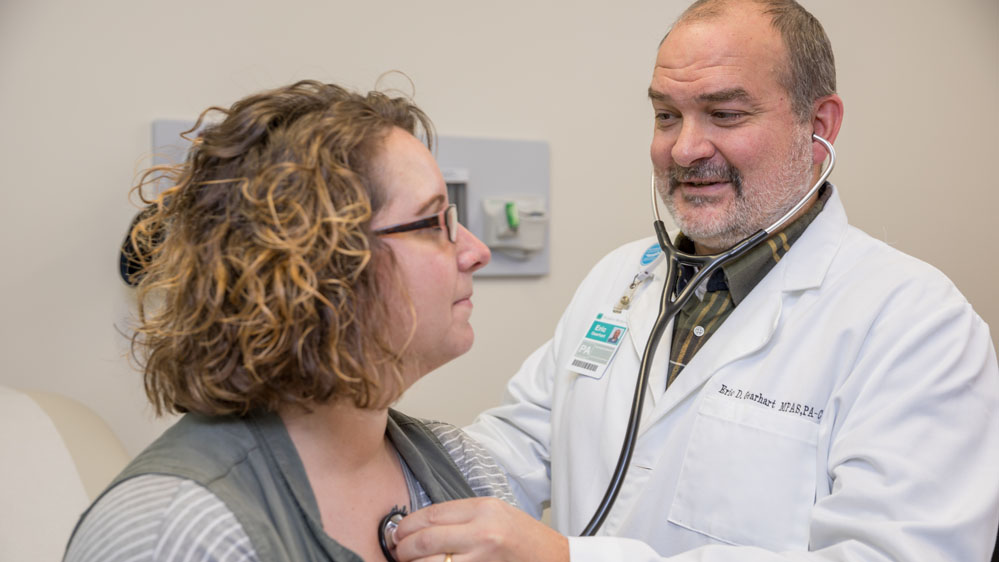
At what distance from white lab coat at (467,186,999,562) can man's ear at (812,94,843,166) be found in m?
0.08

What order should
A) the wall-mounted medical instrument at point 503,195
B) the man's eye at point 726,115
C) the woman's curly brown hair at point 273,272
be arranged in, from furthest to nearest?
the wall-mounted medical instrument at point 503,195
the man's eye at point 726,115
the woman's curly brown hair at point 273,272

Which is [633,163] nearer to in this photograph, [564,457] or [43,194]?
[564,457]

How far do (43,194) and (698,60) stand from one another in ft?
3.61

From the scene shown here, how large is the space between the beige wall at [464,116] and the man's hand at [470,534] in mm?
808

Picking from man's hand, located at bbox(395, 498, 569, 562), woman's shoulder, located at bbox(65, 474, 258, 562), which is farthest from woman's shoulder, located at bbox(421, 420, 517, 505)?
woman's shoulder, located at bbox(65, 474, 258, 562)

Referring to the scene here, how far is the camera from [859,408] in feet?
3.55

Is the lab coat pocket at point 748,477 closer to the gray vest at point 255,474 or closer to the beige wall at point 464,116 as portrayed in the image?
the gray vest at point 255,474

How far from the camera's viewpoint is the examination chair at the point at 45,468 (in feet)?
3.70

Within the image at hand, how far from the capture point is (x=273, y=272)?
74 cm

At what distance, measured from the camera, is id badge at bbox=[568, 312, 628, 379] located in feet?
4.52

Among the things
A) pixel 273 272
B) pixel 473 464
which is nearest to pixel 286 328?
pixel 273 272

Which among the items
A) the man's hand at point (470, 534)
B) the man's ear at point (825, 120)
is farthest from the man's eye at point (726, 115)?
the man's hand at point (470, 534)

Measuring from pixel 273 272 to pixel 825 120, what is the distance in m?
0.99

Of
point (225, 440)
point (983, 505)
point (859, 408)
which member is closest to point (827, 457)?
point (859, 408)
